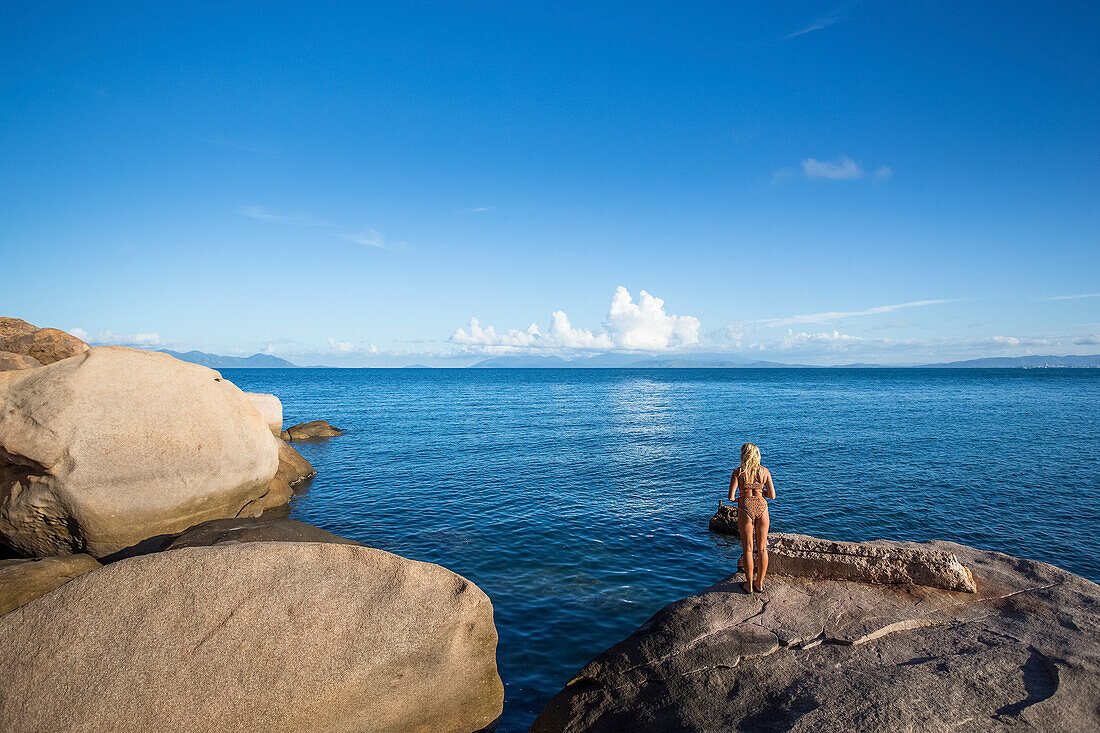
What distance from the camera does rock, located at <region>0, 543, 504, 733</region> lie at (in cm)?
658

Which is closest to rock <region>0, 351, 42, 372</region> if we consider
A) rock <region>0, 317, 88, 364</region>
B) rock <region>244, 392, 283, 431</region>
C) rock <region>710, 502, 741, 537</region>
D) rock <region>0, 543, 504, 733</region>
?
rock <region>0, 317, 88, 364</region>

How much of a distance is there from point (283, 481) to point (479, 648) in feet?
54.4

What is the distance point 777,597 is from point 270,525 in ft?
36.5

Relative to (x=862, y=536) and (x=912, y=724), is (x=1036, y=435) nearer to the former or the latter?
(x=862, y=536)

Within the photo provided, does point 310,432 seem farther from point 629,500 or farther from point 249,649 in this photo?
point 249,649

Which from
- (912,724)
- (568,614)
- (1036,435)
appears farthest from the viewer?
(1036,435)

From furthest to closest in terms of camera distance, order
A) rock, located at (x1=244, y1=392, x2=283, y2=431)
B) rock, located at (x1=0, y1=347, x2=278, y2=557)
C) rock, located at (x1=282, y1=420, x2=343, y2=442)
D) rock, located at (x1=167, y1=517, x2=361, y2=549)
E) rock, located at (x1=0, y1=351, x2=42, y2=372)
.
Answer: rock, located at (x1=282, y1=420, x2=343, y2=442) < rock, located at (x1=244, y1=392, x2=283, y2=431) < rock, located at (x1=0, y1=351, x2=42, y2=372) < rock, located at (x1=0, y1=347, x2=278, y2=557) < rock, located at (x1=167, y1=517, x2=361, y2=549)

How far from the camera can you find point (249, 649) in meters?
7.10

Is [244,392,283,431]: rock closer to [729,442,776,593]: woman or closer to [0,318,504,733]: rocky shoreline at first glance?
[0,318,504,733]: rocky shoreline

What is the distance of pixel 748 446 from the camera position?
9.70m

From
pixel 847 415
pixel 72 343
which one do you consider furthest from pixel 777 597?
pixel 847 415

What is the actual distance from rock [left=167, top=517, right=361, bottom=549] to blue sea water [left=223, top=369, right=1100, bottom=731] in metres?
4.26

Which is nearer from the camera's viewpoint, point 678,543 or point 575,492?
point 678,543

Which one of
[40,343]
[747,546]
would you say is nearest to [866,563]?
[747,546]
